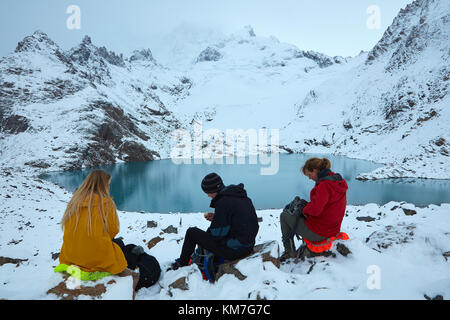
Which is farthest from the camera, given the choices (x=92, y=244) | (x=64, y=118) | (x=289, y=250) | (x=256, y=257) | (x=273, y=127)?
(x=273, y=127)

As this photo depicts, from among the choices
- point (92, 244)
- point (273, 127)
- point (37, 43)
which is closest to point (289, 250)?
point (92, 244)

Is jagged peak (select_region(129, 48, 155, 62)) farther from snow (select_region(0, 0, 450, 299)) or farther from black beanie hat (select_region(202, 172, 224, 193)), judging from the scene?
black beanie hat (select_region(202, 172, 224, 193))

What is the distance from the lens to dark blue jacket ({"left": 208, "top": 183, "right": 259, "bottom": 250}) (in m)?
3.81

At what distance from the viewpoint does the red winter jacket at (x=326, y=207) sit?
4223 mm

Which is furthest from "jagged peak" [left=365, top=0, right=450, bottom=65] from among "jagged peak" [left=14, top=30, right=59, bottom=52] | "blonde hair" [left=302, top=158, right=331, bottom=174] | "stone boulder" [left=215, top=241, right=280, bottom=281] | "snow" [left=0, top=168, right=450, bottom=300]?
"jagged peak" [left=14, top=30, right=59, bottom=52]

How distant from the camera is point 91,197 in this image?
3.13m

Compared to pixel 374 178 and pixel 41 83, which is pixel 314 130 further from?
pixel 41 83

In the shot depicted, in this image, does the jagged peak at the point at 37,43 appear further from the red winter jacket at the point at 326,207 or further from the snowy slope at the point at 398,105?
the red winter jacket at the point at 326,207

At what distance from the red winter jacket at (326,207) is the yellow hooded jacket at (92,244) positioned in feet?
11.5

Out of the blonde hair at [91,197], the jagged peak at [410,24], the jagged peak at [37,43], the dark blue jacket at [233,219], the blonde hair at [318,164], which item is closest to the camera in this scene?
the blonde hair at [91,197]

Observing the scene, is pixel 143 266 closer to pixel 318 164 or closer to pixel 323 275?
pixel 323 275

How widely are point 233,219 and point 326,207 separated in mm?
1908

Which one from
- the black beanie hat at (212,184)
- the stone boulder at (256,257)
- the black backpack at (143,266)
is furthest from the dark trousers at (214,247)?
the black backpack at (143,266)

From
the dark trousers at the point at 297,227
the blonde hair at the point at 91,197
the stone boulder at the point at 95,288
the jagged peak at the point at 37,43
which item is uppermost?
the jagged peak at the point at 37,43
